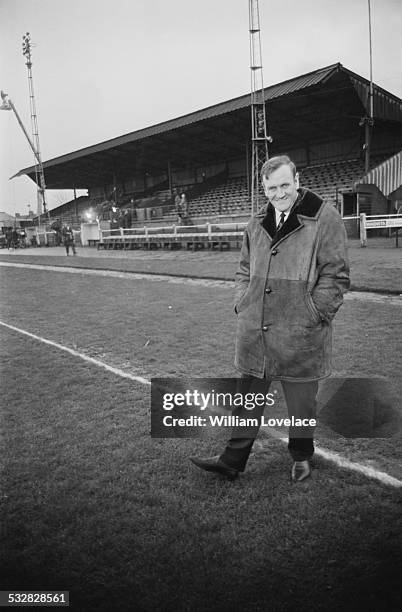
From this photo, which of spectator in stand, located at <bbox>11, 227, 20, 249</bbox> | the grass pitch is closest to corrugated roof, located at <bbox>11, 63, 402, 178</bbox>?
spectator in stand, located at <bbox>11, 227, 20, 249</bbox>

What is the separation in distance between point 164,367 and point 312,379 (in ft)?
7.78

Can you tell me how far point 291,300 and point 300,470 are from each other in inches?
40.4

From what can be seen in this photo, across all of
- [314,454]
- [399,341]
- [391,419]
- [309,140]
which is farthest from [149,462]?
[309,140]

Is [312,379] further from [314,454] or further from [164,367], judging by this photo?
[164,367]

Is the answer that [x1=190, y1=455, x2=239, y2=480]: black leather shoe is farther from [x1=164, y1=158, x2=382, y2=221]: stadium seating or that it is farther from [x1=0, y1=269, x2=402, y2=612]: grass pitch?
[x1=164, y1=158, x2=382, y2=221]: stadium seating

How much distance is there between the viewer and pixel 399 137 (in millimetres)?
28703

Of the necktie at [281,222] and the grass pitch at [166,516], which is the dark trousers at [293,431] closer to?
the grass pitch at [166,516]

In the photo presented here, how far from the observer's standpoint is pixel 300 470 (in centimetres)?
256

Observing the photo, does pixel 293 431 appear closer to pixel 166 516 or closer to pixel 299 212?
pixel 166 516

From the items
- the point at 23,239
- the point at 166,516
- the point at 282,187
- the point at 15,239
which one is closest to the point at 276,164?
the point at 282,187

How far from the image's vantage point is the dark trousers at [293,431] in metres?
2.53

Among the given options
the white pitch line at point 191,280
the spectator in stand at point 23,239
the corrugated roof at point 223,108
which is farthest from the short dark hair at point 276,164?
the spectator in stand at point 23,239

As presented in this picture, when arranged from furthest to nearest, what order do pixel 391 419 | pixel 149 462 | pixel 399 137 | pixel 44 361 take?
pixel 399 137, pixel 44 361, pixel 391 419, pixel 149 462

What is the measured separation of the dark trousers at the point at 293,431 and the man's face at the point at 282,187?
1025mm
